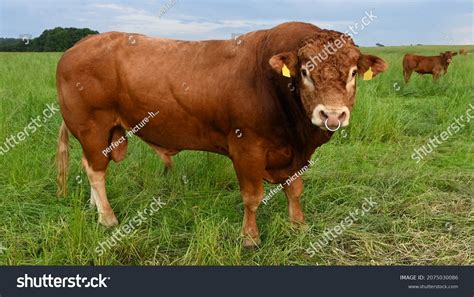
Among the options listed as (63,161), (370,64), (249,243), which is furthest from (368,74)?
(63,161)

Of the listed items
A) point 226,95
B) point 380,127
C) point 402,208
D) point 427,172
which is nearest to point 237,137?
point 226,95

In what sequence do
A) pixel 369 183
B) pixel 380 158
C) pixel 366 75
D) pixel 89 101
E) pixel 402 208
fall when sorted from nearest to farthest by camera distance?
pixel 366 75 < pixel 89 101 < pixel 402 208 < pixel 369 183 < pixel 380 158

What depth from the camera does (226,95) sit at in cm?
369

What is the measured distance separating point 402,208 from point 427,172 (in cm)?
86

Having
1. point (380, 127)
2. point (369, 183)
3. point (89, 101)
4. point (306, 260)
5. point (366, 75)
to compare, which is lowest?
point (306, 260)

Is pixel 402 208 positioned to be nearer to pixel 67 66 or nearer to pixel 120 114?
pixel 120 114

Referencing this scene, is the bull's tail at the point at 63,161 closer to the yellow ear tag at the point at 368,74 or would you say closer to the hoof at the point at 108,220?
the hoof at the point at 108,220

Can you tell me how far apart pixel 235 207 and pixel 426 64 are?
11.4 metres

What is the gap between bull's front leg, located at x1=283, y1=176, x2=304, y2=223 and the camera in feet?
13.5

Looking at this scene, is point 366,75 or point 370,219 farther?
point 370,219

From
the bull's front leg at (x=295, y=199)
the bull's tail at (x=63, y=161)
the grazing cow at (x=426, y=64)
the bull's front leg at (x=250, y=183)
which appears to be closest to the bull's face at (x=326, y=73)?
the bull's front leg at (x=250, y=183)

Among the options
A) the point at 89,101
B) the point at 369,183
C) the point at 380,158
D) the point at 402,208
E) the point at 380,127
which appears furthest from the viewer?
the point at 380,127

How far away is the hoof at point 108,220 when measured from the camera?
423 centimetres

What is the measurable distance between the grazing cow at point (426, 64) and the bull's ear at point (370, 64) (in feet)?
35.2
